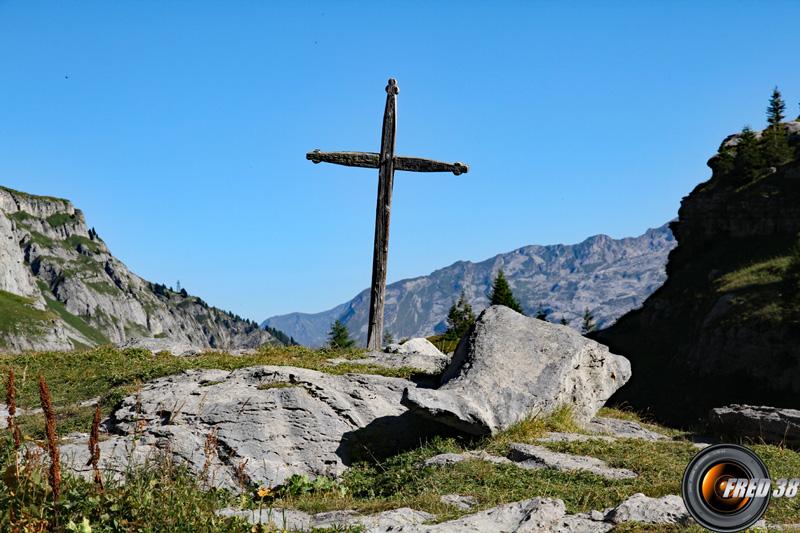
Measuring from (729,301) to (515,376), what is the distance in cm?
4919

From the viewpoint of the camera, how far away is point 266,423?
14.7 metres

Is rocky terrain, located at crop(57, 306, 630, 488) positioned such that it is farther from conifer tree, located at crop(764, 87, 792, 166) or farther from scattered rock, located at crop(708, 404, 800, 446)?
conifer tree, located at crop(764, 87, 792, 166)

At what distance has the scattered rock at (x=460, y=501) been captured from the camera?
10.4 metres

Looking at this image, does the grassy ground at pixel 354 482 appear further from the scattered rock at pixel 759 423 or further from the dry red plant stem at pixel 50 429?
the scattered rock at pixel 759 423

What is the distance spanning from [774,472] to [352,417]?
887 cm

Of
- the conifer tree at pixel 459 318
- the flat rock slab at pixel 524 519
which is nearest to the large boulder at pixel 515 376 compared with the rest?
the flat rock slab at pixel 524 519

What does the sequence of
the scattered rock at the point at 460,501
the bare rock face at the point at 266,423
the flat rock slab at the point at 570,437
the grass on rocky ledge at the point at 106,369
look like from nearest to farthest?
the scattered rock at the point at 460,501
the bare rock face at the point at 266,423
the flat rock slab at the point at 570,437
the grass on rocky ledge at the point at 106,369

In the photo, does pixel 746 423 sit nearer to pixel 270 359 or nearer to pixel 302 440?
pixel 302 440

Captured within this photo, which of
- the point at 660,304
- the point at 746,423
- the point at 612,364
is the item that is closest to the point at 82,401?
the point at 612,364

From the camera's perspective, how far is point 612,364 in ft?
61.6

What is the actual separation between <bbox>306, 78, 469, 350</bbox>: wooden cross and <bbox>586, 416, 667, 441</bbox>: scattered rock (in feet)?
28.7

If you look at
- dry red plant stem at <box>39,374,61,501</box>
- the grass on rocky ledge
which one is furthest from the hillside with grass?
dry red plant stem at <box>39,374,61,501</box>

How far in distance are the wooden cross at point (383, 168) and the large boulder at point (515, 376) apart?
20.1 ft

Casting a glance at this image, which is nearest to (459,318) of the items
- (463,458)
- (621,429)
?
(621,429)
